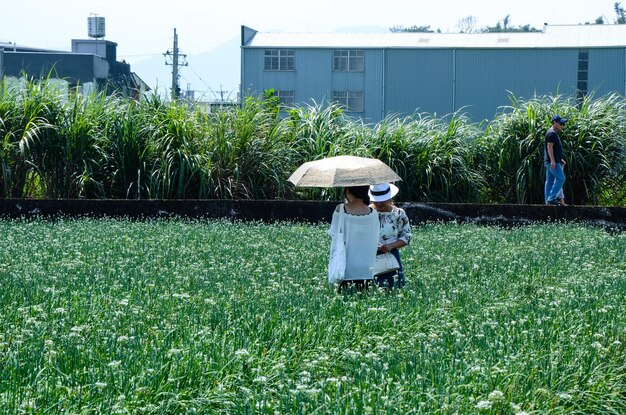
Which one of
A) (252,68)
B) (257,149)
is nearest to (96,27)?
(252,68)

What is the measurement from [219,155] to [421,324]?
11.8 m

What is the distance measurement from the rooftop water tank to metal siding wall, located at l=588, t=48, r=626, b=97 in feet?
108

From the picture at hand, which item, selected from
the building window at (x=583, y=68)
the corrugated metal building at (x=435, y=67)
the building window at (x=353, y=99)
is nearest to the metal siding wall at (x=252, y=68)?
the corrugated metal building at (x=435, y=67)

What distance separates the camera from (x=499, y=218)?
656 inches

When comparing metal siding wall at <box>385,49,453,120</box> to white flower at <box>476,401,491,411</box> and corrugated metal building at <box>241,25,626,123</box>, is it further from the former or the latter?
white flower at <box>476,401,491,411</box>

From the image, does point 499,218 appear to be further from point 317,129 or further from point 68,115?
point 68,115

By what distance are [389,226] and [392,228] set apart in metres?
0.04

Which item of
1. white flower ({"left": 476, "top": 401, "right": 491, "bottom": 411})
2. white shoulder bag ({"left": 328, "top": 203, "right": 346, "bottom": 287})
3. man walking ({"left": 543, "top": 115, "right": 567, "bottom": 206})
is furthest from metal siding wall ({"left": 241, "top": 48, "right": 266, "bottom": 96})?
white flower ({"left": 476, "top": 401, "right": 491, "bottom": 411})

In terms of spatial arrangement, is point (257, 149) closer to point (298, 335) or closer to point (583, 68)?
point (298, 335)

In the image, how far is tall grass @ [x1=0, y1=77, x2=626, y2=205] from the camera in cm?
1766

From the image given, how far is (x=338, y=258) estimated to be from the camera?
8859 millimetres

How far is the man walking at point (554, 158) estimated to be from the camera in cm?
1714

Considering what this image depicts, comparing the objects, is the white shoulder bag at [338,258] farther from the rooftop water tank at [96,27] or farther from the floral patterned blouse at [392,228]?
the rooftop water tank at [96,27]

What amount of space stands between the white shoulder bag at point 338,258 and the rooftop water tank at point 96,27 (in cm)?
5681
